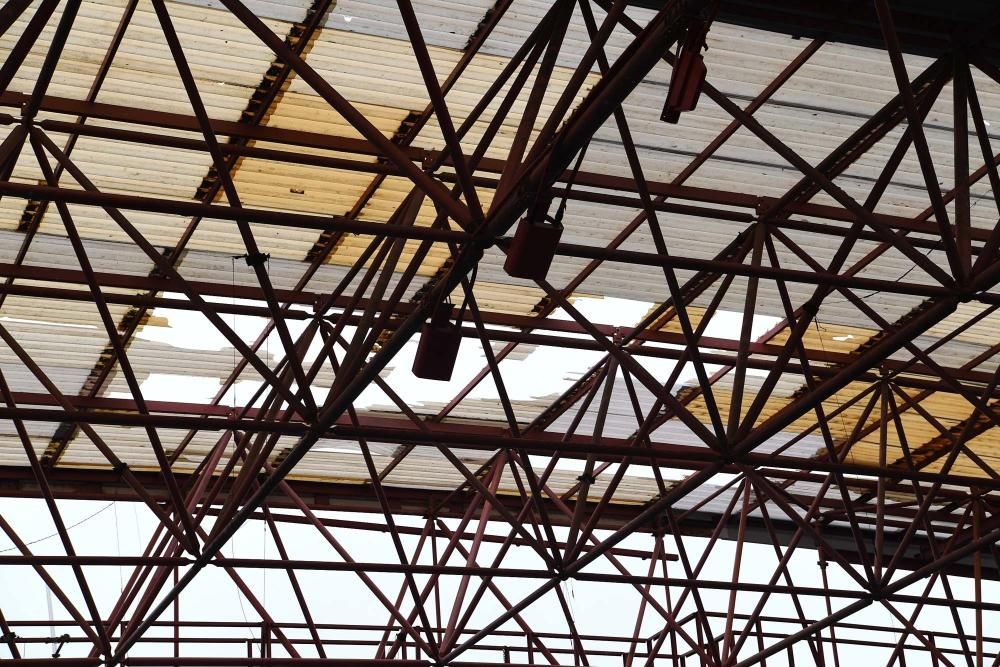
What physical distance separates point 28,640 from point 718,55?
52.4ft

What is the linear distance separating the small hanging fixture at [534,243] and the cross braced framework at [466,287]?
114 millimetres

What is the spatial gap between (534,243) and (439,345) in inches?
113

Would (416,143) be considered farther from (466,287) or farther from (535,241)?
(535,241)

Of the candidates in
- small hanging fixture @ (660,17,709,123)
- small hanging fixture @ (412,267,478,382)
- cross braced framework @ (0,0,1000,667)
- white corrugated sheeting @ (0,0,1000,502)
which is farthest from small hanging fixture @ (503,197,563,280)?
white corrugated sheeting @ (0,0,1000,502)

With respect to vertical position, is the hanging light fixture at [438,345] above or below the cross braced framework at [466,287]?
below

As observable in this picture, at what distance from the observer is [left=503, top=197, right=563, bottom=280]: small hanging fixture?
11453mm

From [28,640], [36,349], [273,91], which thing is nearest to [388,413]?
[36,349]

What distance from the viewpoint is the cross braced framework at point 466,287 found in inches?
510

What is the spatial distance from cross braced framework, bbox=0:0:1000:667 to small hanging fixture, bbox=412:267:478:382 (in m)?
0.07

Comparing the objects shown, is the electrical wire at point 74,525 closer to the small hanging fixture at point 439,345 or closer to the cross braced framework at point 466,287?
the cross braced framework at point 466,287

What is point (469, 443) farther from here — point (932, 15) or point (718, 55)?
point (932, 15)

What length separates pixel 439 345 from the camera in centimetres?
1409

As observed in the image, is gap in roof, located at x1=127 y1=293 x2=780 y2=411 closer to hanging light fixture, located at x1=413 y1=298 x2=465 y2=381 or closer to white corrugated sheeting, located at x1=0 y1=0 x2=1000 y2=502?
white corrugated sheeting, located at x1=0 y1=0 x2=1000 y2=502

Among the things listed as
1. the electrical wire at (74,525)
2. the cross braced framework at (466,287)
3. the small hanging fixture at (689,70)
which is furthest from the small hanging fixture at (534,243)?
the electrical wire at (74,525)
